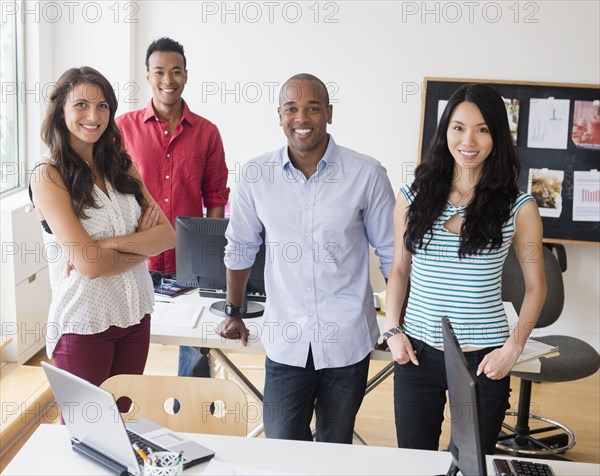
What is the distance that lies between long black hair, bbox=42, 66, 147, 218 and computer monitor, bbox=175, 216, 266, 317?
0.49 meters

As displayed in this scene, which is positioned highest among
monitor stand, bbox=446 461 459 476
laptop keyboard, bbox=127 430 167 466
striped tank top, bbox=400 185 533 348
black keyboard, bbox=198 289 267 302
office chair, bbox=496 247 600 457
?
striped tank top, bbox=400 185 533 348

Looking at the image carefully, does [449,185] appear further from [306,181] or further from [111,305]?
[111,305]

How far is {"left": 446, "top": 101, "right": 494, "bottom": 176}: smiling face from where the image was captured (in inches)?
91.7

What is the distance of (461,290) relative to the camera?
2.36 m

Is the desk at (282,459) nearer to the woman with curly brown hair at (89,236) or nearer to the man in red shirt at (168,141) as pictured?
the woman with curly brown hair at (89,236)

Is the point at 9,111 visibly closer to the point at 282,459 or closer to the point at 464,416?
the point at 282,459

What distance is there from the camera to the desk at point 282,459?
2031mm

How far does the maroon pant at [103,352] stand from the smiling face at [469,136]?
124cm

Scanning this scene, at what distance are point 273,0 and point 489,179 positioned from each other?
3.01 meters

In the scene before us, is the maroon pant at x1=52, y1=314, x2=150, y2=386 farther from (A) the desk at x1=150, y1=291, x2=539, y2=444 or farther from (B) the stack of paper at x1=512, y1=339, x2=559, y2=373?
(B) the stack of paper at x1=512, y1=339, x2=559, y2=373

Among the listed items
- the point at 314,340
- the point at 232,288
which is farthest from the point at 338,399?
the point at 232,288

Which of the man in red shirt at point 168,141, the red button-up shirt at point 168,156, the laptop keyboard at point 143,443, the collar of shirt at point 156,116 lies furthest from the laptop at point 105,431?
the collar of shirt at point 156,116

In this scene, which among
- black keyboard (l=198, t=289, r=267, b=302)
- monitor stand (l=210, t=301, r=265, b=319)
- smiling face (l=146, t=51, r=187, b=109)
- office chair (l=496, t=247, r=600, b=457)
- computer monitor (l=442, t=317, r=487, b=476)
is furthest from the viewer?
smiling face (l=146, t=51, r=187, b=109)

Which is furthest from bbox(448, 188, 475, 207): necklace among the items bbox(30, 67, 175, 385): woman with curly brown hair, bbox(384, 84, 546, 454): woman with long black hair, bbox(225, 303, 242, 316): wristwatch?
bbox(30, 67, 175, 385): woman with curly brown hair
